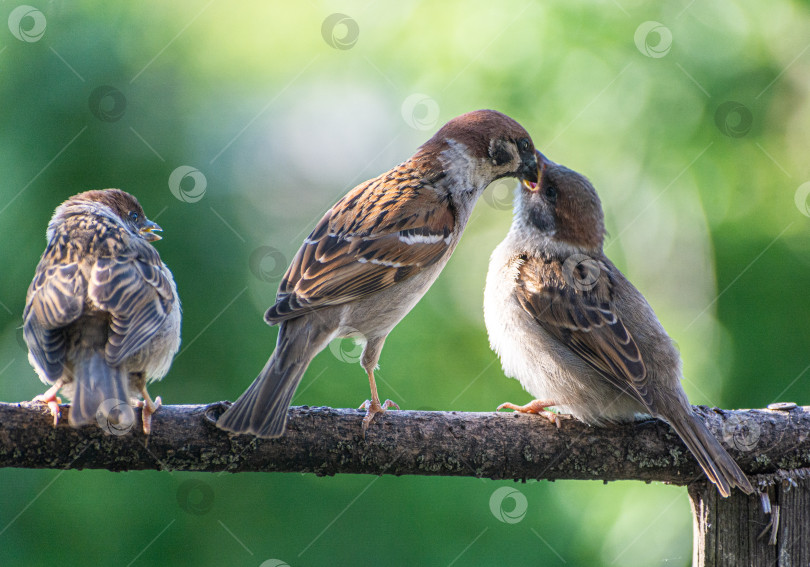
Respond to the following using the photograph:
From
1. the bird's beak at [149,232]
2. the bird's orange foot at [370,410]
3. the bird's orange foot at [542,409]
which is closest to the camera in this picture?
the bird's orange foot at [370,410]

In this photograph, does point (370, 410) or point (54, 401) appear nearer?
point (54, 401)

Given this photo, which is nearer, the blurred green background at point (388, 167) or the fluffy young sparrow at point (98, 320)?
the fluffy young sparrow at point (98, 320)

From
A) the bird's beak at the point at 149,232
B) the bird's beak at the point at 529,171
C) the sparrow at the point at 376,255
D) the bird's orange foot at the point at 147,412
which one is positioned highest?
the bird's beak at the point at 529,171

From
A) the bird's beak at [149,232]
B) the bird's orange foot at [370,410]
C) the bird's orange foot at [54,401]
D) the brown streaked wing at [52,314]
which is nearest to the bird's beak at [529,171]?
the bird's orange foot at [370,410]

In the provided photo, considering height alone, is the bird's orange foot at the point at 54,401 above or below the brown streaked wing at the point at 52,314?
below

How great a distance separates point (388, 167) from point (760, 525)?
4253mm

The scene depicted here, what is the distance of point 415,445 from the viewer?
3.29 metres

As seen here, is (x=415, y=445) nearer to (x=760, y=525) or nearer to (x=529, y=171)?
(x=760, y=525)

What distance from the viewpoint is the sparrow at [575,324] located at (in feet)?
12.4

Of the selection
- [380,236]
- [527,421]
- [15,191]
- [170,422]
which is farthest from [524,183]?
[15,191]

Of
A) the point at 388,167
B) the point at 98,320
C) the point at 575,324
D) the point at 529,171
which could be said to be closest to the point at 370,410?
the point at 98,320

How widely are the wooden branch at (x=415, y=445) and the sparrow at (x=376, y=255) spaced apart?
16cm

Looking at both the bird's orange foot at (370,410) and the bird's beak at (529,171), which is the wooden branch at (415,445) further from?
the bird's beak at (529,171)

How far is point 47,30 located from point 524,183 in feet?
12.8
